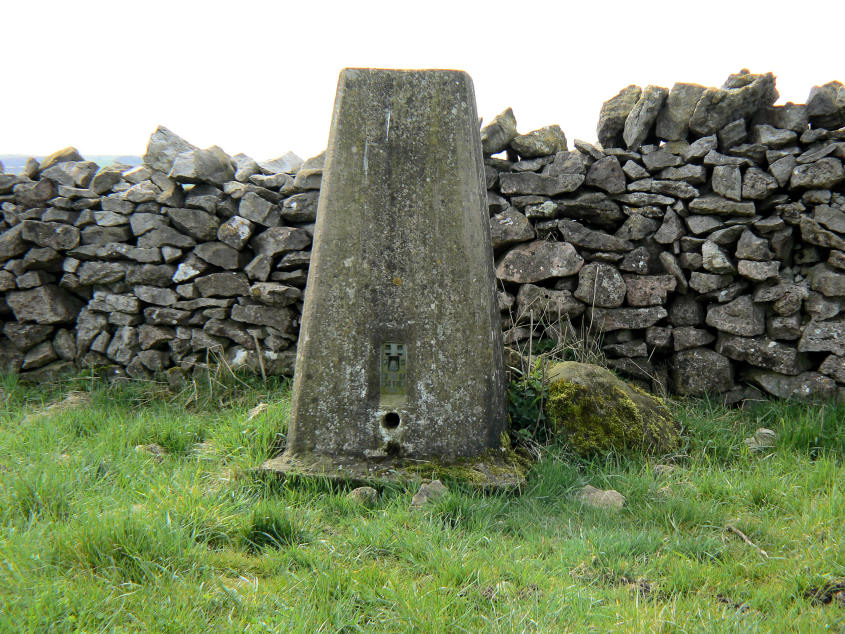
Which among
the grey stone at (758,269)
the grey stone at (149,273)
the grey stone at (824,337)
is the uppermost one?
the grey stone at (758,269)

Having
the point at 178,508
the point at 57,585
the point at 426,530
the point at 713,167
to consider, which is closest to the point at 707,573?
the point at 426,530

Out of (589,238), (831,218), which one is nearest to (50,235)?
(589,238)

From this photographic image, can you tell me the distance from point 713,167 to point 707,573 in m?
3.26

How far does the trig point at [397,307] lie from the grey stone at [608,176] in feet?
5.78

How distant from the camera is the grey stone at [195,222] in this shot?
Result: 507cm

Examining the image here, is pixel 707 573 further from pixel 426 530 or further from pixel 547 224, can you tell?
pixel 547 224

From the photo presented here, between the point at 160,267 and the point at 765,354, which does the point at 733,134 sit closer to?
the point at 765,354

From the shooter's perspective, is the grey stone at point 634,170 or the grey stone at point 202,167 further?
the grey stone at point 202,167

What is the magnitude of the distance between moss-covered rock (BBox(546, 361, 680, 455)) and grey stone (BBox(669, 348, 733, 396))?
3.05ft

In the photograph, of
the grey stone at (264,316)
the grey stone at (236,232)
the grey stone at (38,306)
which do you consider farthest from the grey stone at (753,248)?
the grey stone at (38,306)

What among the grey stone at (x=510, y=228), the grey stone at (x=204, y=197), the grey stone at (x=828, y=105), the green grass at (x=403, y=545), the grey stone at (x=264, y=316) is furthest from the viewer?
the grey stone at (x=204, y=197)

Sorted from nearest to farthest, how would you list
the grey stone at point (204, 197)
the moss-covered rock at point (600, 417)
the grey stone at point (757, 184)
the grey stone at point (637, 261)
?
the moss-covered rock at point (600, 417)
the grey stone at point (757, 184)
the grey stone at point (637, 261)
the grey stone at point (204, 197)

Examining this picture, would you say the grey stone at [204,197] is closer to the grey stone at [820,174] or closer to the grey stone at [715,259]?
the grey stone at [715,259]

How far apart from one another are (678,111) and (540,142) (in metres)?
1.03
